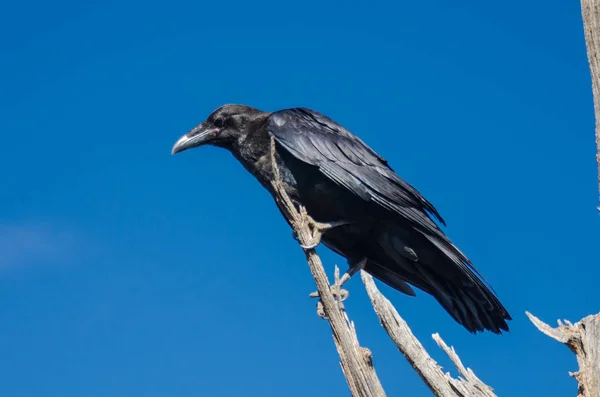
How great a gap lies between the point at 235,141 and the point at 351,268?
62.9 inches

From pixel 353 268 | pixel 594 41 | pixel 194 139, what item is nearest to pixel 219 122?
pixel 194 139

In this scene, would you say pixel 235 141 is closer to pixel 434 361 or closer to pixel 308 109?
pixel 308 109

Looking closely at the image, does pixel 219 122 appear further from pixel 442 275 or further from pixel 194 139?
pixel 442 275

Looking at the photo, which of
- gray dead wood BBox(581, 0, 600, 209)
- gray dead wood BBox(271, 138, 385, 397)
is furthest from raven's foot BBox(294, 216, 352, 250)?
gray dead wood BBox(581, 0, 600, 209)

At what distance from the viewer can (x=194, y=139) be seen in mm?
7520

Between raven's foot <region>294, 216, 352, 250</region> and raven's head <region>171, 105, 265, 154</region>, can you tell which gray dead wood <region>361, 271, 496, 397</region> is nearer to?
raven's foot <region>294, 216, 352, 250</region>

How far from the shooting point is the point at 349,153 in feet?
21.8

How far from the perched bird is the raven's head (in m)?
0.26

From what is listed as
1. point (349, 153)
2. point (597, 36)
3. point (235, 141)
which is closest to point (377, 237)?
point (349, 153)

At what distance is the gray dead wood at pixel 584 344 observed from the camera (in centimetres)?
418

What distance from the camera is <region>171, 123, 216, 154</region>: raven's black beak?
7.48 metres

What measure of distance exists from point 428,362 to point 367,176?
200 centimetres

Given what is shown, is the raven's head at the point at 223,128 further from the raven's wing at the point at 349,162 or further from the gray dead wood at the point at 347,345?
the gray dead wood at the point at 347,345

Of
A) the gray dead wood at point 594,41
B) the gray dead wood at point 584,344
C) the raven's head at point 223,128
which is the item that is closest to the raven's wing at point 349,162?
the raven's head at point 223,128
